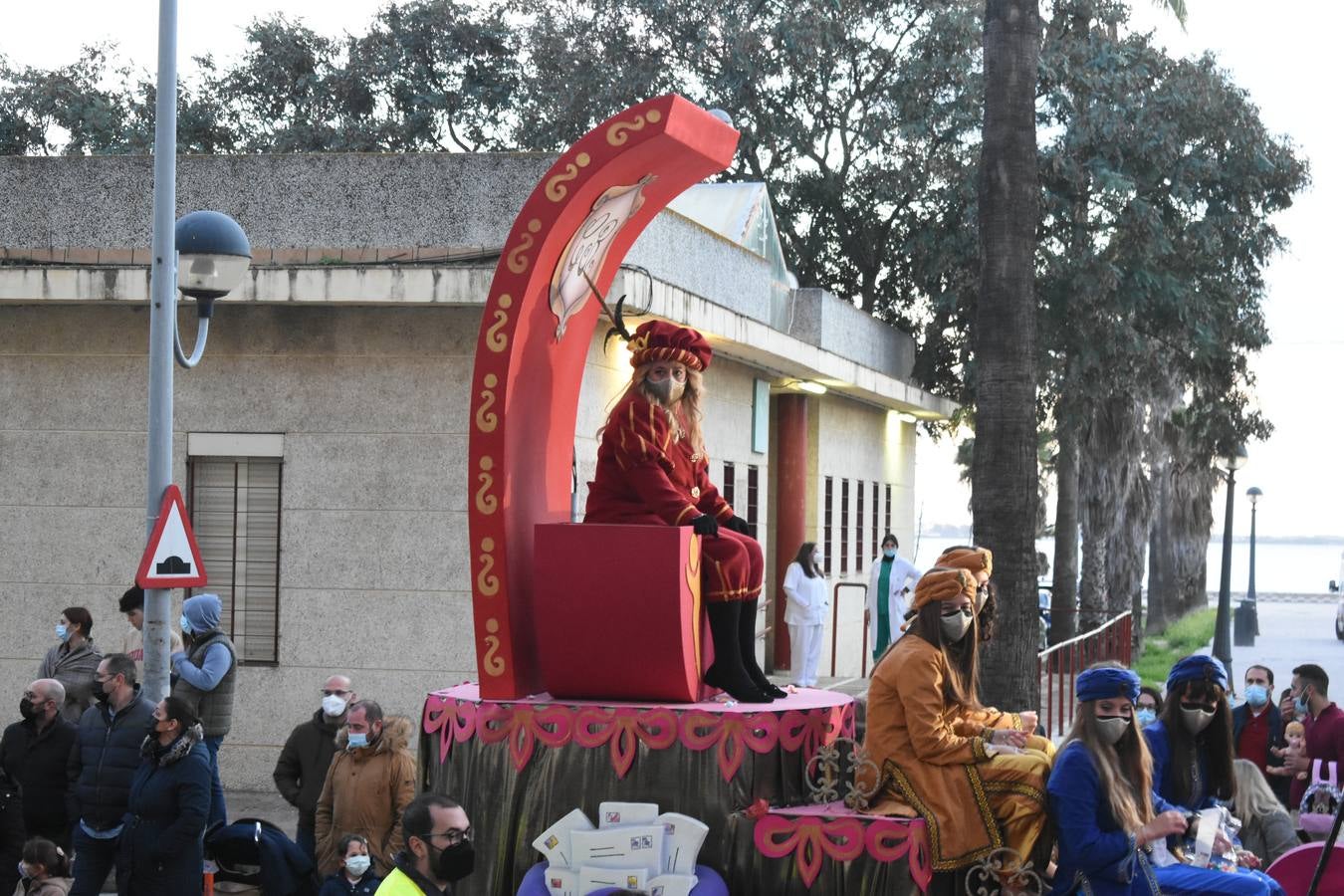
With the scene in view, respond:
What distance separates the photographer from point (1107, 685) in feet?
23.0

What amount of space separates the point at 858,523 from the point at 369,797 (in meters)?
18.1

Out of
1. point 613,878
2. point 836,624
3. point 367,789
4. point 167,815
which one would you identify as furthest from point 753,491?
point 613,878

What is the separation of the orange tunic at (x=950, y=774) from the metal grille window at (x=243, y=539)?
9.57 metres

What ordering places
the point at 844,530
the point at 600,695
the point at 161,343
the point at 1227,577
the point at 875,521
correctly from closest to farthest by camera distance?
the point at 600,695
the point at 161,343
the point at 844,530
the point at 875,521
the point at 1227,577

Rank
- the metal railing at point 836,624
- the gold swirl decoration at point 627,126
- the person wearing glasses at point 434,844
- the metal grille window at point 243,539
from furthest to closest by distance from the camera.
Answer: the metal railing at point 836,624 → the metal grille window at point 243,539 → the gold swirl decoration at point 627,126 → the person wearing glasses at point 434,844

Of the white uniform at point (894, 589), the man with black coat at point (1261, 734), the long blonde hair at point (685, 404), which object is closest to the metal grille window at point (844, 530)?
the white uniform at point (894, 589)

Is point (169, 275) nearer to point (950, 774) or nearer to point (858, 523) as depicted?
point (950, 774)

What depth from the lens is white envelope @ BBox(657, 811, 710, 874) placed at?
24.7 feet

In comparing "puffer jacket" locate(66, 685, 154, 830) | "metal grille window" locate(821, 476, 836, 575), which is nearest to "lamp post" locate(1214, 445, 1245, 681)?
"metal grille window" locate(821, 476, 836, 575)

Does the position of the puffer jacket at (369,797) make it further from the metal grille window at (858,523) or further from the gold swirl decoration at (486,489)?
the metal grille window at (858,523)

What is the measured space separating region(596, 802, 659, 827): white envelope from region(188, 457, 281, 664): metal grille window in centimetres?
873

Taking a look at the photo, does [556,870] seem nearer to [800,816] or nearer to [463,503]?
[800,816]

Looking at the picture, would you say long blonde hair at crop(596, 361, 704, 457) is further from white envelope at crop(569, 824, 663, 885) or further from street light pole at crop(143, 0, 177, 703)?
street light pole at crop(143, 0, 177, 703)

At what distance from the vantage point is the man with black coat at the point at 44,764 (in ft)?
35.4
